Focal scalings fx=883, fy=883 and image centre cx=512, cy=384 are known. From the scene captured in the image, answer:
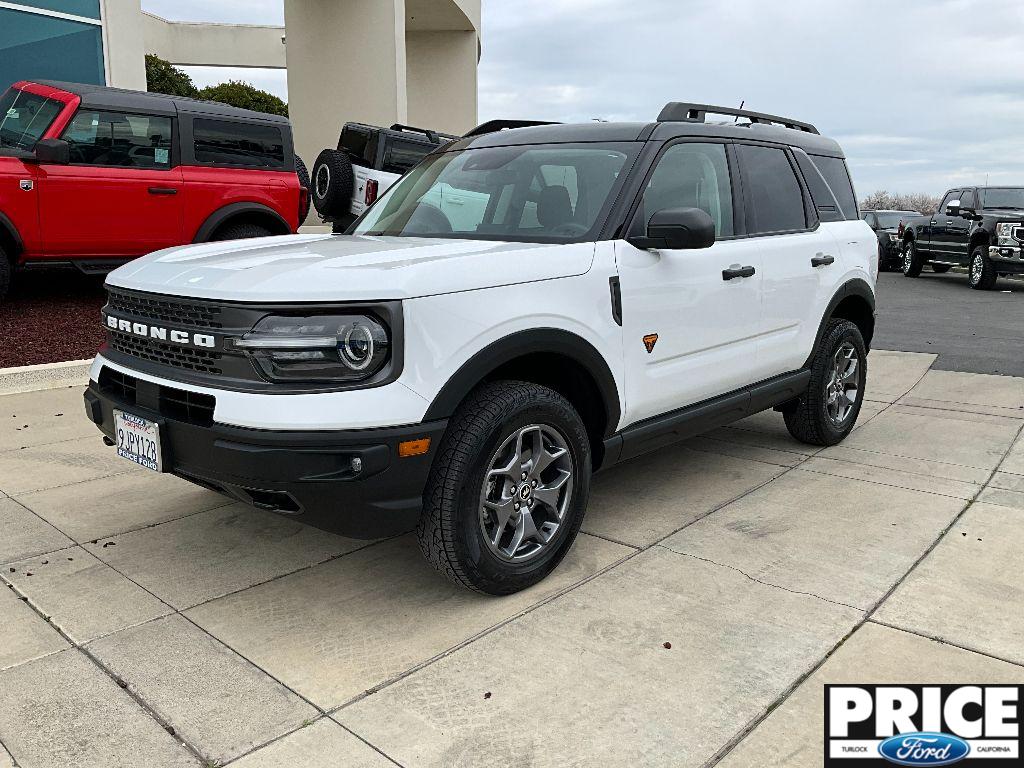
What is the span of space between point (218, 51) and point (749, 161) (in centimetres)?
3912

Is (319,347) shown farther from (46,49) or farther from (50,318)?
(46,49)

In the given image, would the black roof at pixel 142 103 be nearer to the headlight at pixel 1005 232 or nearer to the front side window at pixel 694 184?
the front side window at pixel 694 184

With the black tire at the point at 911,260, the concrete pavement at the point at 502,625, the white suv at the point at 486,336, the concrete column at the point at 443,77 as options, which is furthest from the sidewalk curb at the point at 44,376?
the concrete column at the point at 443,77

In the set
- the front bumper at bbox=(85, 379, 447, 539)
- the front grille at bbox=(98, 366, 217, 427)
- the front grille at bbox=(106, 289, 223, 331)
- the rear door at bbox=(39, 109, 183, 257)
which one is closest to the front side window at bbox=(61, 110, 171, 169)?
the rear door at bbox=(39, 109, 183, 257)

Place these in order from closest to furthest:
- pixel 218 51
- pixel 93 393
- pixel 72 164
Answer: pixel 93 393 < pixel 72 164 < pixel 218 51

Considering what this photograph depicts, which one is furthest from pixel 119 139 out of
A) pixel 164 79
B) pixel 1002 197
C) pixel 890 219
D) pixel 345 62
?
pixel 164 79

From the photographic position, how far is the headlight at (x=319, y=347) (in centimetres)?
283

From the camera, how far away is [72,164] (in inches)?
322

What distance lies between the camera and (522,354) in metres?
3.25

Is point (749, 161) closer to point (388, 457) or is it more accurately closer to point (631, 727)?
point (388, 457)

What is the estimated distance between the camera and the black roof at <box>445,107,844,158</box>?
161 inches

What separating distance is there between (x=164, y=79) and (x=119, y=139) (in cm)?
2730

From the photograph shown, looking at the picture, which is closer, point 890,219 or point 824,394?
point 824,394

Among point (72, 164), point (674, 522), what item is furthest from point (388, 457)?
point (72, 164)
